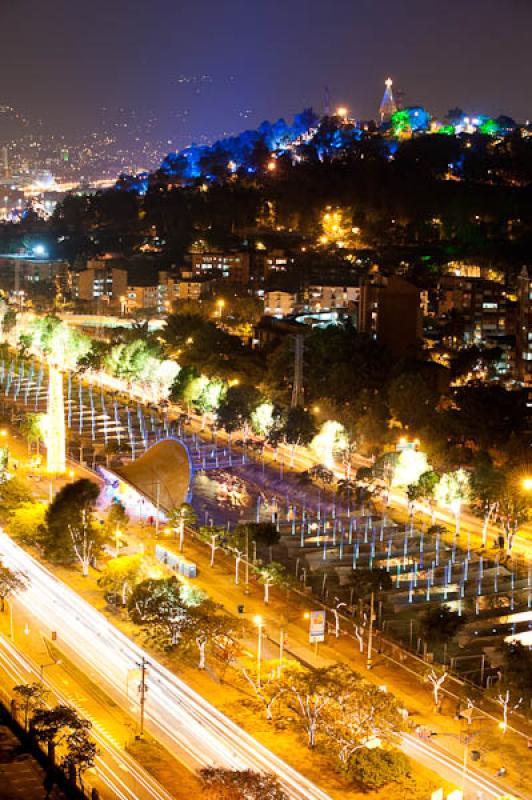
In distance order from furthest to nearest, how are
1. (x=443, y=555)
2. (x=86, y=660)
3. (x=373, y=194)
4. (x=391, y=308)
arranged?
(x=373, y=194)
(x=391, y=308)
(x=443, y=555)
(x=86, y=660)

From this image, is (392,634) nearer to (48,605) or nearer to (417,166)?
(48,605)

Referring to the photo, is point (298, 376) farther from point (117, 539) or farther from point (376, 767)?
point (376, 767)

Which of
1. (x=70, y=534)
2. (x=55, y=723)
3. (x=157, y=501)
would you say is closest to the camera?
(x=55, y=723)

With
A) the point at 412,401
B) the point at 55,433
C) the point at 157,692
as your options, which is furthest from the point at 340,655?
the point at 412,401

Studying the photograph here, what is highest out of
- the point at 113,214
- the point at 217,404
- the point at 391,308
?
the point at 113,214

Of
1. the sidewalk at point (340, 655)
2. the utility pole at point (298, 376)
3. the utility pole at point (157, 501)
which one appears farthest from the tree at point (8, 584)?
the utility pole at point (298, 376)

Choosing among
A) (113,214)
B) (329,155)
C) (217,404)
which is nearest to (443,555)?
(217,404)
